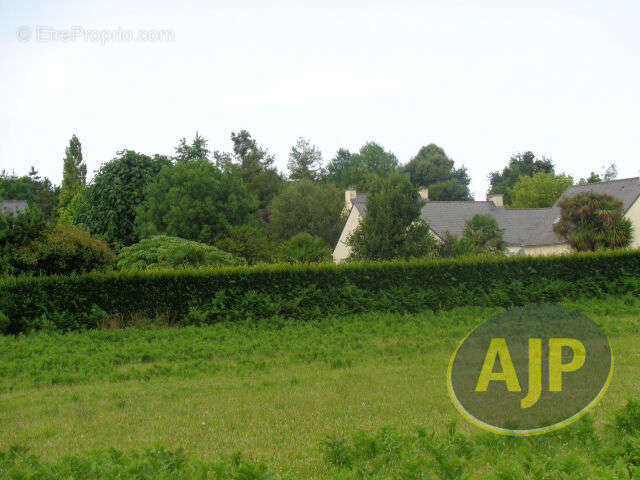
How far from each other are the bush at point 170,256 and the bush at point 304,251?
587 cm

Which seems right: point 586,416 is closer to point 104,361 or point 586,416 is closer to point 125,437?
point 125,437

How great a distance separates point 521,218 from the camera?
55875 mm

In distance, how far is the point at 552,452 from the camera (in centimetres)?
614

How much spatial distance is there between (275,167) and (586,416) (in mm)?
80582

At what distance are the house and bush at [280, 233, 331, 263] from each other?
11733mm

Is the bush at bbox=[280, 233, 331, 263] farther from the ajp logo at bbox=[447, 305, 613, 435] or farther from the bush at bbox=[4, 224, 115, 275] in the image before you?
the ajp logo at bbox=[447, 305, 613, 435]

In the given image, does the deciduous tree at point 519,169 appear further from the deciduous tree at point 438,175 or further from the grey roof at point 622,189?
the grey roof at point 622,189

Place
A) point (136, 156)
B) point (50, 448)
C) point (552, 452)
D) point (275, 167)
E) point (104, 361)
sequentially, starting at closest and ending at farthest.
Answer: point (552, 452) → point (50, 448) → point (104, 361) → point (136, 156) → point (275, 167)

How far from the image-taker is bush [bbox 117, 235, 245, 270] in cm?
2414

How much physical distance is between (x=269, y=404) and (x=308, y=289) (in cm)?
1035

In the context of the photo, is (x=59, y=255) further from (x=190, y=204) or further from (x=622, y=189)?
(x=622, y=189)

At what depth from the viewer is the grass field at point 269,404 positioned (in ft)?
19.2


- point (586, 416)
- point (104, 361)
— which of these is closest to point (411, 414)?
point (586, 416)

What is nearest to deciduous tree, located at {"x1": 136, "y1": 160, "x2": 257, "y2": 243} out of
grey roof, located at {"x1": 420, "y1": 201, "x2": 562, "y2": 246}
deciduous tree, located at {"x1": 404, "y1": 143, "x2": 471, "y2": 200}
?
grey roof, located at {"x1": 420, "y1": 201, "x2": 562, "y2": 246}
